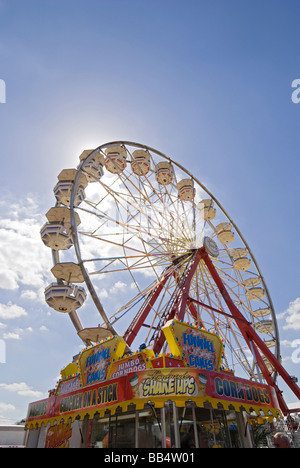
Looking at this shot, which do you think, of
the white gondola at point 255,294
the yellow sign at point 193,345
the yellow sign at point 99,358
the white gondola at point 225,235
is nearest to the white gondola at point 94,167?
the white gondola at point 225,235

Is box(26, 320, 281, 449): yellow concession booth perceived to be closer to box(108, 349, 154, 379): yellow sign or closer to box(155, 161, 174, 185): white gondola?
box(108, 349, 154, 379): yellow sign

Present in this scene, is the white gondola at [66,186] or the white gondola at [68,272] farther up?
the white gondola at [66,186]

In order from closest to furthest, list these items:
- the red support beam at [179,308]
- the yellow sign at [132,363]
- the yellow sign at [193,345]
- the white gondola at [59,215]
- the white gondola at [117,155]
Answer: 1. the yellow sign at [132,363]
2. the yellow sign at [193,345]
3. the red support beam at [179,308]
4. the white gondola at [59,215]
5. the white gondola at [117,155]

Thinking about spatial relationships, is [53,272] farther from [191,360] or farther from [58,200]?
[191,360]

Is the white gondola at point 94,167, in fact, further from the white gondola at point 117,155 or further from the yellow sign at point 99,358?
the yellow sign at point 99,358

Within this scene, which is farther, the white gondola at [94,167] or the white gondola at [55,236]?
the white gondola at [94,167]

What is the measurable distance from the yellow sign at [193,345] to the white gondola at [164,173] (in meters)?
10.7

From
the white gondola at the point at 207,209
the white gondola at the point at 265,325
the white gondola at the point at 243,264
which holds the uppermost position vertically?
the white gondola at the point at 207,209

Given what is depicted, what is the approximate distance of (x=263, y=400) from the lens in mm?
7398

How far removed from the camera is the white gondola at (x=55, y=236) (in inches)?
514

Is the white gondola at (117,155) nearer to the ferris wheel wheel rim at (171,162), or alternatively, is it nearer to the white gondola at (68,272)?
the ferris wheel wheel rim at (171,162)

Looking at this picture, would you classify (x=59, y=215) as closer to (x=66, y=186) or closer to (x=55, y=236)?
(x=55, y=236)

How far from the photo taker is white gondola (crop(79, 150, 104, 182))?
14262 millimetres

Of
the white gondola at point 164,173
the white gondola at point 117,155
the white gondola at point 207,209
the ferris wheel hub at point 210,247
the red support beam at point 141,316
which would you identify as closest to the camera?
the red support beam at point 141,316
